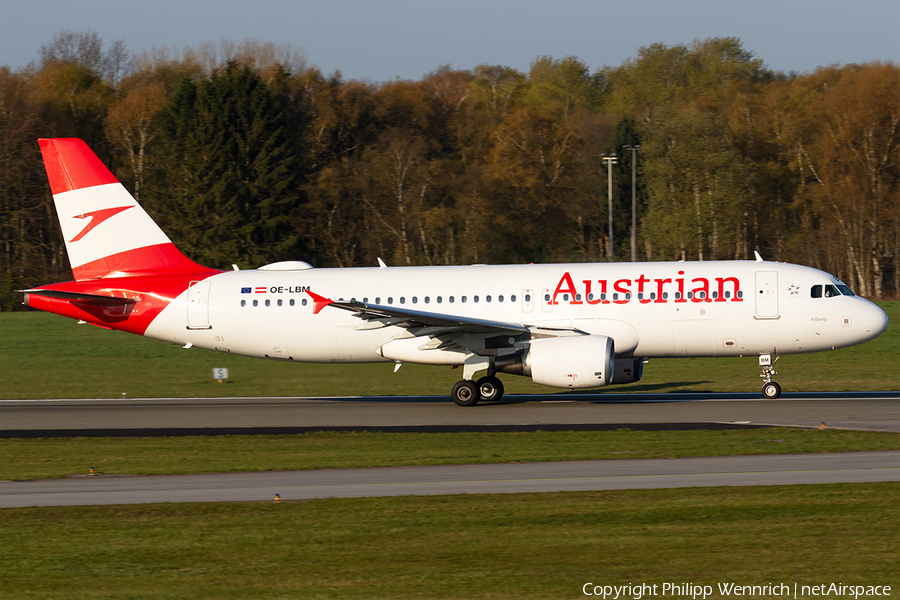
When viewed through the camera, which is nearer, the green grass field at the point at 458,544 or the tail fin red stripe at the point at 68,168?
the green grass field at the point at 458,544

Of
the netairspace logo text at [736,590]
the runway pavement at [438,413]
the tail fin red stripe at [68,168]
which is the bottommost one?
the netairspace logo text at [736,590]

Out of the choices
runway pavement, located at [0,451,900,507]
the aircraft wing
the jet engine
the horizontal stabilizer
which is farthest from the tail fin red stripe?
runway pavement, located at [0,451,900,507]

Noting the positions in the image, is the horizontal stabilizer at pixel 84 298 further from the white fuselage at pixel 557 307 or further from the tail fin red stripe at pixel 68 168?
the tail fin red stripe at pixel 68 168

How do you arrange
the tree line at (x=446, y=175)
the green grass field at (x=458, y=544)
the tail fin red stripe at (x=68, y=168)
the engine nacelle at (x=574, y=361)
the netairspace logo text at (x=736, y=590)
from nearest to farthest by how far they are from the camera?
1. the netairspace logo text at (x=736, y=590)
2. the green grass field at (x=458, y=544)
3. the engine nacelle at (x=574, y=361)
4. the tail fin red stripe at (x=68, y=168)
5. the tree line at (x=446, y=175)

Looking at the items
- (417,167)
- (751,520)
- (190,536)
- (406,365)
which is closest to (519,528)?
(751,520)

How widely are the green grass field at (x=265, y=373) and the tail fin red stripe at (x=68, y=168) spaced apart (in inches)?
263

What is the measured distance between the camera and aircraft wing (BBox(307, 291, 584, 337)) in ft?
79.7

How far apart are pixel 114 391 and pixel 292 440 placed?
1485cm

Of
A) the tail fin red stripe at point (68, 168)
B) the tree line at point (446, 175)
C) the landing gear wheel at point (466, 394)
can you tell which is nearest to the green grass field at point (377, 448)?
the landing gear wheel at point (466, 394)

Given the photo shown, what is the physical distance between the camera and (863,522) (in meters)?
11.6

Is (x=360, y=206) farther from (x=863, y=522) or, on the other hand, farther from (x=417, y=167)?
(x=863, y=522)

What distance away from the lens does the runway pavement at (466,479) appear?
14180 millimetres

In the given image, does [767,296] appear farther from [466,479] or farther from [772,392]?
[466,479]

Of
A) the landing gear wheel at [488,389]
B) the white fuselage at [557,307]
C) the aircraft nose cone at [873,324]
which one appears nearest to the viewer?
the aircraft nose cone at [873,324]
